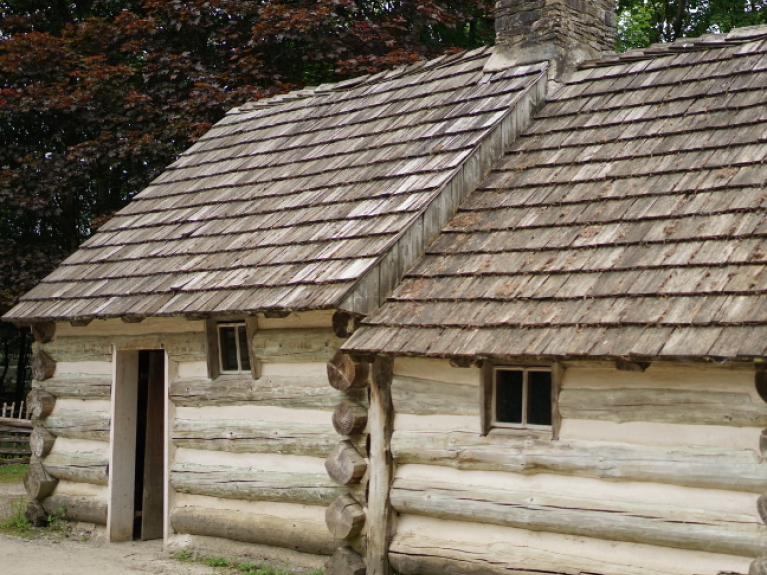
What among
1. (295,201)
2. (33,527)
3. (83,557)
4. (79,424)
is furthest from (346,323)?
(33,527)

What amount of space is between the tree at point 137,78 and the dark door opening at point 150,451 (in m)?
6.83

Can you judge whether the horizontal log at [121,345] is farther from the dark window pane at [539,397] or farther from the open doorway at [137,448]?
the dark window pane at [539,397]

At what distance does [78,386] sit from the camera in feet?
37.4

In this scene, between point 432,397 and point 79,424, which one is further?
point 79,424

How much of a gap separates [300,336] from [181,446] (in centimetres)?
209

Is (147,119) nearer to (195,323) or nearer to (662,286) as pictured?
(195,323)

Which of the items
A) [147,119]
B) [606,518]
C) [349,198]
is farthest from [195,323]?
[147,119]

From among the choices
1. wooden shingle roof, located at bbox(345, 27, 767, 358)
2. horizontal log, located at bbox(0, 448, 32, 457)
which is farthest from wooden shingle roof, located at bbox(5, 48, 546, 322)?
horizontal log, located at bbox(0, 448, 32, 457)

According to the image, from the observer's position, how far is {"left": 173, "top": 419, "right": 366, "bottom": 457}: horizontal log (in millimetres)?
8656

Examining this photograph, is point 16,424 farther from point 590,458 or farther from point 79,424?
point 590,458

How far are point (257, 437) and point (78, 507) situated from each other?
126 inches

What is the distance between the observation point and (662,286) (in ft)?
22.1

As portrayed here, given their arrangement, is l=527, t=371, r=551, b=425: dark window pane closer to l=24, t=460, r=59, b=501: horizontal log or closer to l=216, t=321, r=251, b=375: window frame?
l=216, t=321, r=251, b=375: window frame

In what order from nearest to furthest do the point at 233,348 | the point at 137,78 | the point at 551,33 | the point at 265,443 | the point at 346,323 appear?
the point at 346,323 → the point at 265,443 → the point at 233,348 → the point at 551,33 → the point at 137,78
